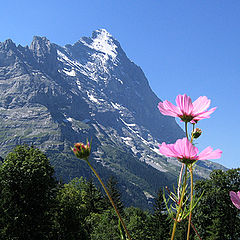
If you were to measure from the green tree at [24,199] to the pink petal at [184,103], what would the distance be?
1683 centimetres

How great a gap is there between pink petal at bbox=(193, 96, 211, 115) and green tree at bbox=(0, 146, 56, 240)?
16.8m

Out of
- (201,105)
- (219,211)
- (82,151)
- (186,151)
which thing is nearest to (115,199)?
(219,211)

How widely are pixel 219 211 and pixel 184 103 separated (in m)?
27.3

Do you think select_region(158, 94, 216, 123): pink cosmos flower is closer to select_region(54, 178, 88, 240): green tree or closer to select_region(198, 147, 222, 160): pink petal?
select_region(198, 147, 222, 160): pink petal

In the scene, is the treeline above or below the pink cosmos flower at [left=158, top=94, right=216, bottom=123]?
below

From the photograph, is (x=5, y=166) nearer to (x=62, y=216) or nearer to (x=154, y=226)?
(x=62, y=216)

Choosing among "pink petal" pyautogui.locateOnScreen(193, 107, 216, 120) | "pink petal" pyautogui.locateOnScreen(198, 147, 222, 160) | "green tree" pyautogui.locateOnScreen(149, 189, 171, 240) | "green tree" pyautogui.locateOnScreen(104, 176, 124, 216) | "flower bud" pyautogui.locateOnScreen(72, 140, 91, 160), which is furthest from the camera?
"green tree" pyautogui.locateOnScreen(104, 176, 124, 216)

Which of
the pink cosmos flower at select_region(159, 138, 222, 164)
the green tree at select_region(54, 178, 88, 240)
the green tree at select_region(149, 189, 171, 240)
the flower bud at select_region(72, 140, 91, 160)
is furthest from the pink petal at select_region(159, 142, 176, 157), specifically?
the green tree at select_region(149, 189, 171, 240)

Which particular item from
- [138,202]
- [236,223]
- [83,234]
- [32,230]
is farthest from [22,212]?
[138,202]

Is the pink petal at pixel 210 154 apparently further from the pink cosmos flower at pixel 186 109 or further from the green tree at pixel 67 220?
the green tree at pixel 67 220

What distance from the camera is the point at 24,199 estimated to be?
16406 millimetres

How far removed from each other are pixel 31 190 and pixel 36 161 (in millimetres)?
1999

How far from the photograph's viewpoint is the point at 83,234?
67.3 ft

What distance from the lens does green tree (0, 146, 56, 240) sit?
617 inches
